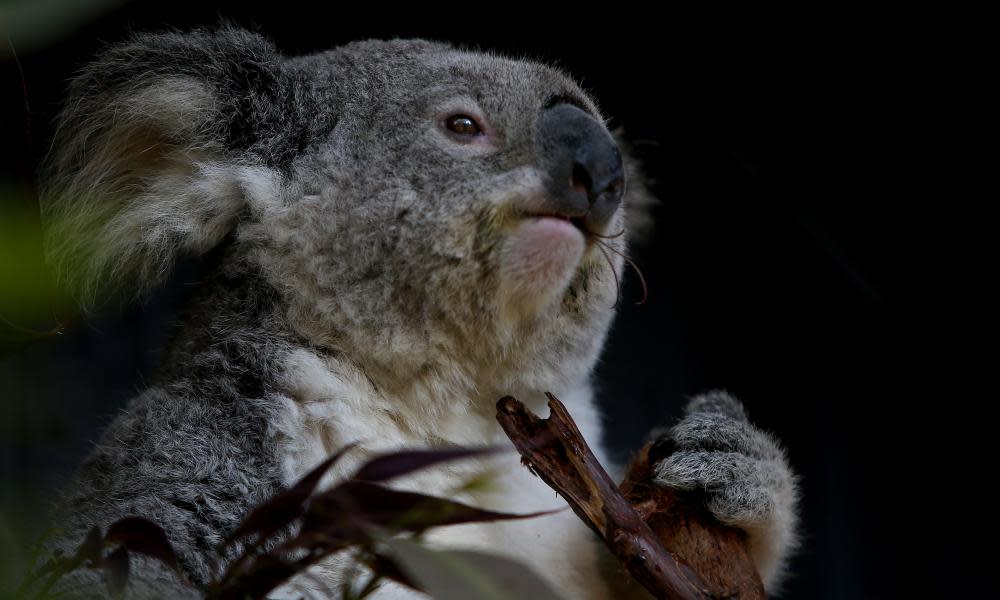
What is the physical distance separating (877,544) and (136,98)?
2.31 metres

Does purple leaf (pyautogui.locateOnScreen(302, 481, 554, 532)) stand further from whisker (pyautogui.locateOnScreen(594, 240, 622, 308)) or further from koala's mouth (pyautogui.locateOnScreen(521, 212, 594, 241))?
whisker (pyautogui.locateOnScreen(594, 240, 622, 308))

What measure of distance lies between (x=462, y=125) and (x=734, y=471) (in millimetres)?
676

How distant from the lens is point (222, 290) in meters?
1.65

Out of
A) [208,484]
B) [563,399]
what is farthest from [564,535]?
[208,484]

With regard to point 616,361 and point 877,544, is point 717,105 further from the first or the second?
point 877,544

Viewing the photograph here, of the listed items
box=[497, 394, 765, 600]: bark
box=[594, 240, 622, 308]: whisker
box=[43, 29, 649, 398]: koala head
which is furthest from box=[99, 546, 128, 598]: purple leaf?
box=[594, 240, 622, 308]: whisker

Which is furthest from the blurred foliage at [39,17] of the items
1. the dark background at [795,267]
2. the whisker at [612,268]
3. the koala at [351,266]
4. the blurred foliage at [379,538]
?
the dark background at [795,267]

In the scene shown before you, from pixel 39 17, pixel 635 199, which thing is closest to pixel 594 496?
pixel 39 17

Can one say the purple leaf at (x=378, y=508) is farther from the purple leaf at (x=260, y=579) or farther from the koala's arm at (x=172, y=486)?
the koala's arm at (x=172, y=486)

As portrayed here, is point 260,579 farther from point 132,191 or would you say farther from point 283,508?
point 132,191

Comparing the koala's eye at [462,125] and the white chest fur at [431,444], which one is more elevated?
the koala's eye at [462,125]

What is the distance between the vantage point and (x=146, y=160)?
67.7 inches

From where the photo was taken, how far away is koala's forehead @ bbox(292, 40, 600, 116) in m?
1.67

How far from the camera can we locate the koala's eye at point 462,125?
5.26 ft
